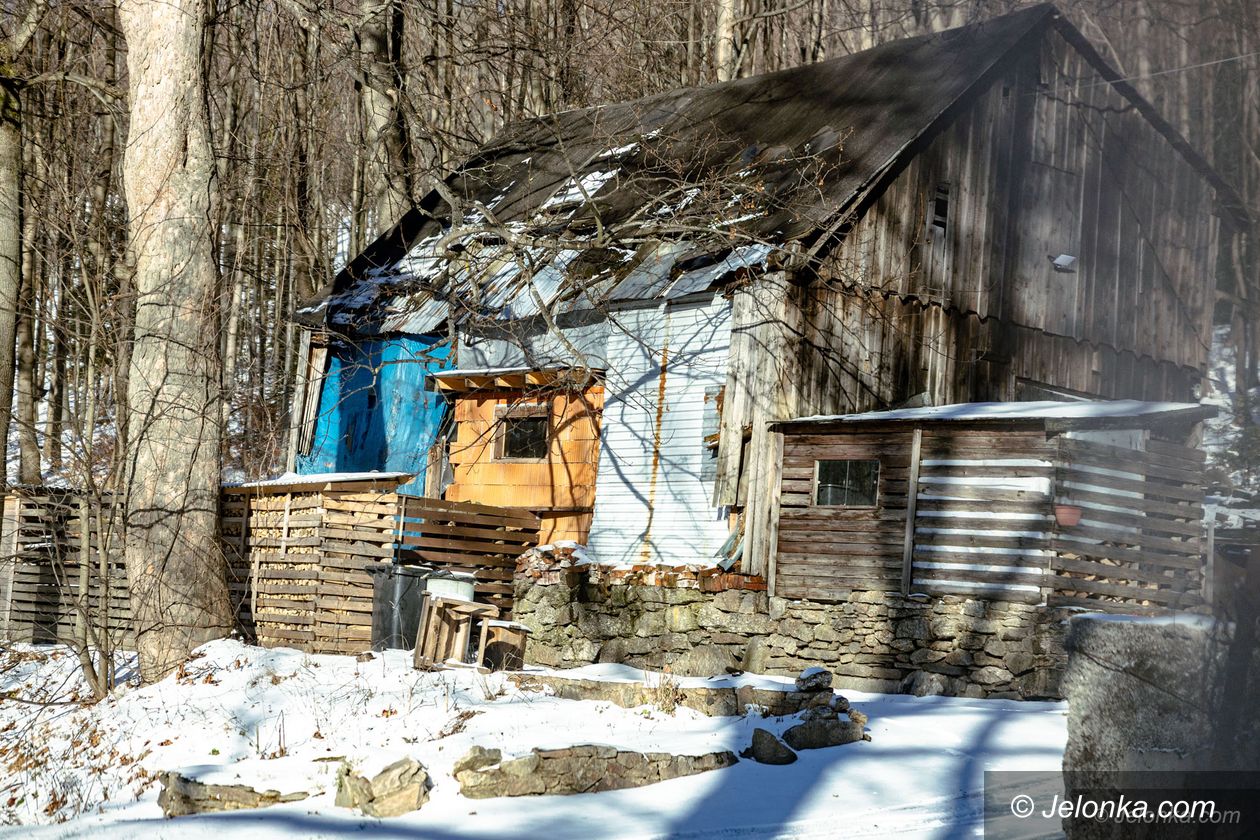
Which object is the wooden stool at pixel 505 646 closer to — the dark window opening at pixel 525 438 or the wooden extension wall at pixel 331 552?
the wooden extension wall at pixel 331 552

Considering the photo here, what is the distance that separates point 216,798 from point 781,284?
10.5 metres

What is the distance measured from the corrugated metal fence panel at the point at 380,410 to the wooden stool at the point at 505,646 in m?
5.65

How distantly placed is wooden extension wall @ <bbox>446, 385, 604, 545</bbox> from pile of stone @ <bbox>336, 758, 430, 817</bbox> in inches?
395

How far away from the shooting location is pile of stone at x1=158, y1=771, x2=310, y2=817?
8.23 m

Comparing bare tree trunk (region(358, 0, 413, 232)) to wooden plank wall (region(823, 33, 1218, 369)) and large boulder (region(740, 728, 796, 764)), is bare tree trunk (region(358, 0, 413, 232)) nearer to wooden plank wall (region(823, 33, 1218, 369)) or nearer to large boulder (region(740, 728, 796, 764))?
wooden plank wall (region(823, 33, 1218, 369))

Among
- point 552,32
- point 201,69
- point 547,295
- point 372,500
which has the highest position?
point 552,32

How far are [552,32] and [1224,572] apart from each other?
99.8ft

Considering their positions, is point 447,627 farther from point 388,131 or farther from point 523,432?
point 388,131

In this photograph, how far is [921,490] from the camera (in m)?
15.0

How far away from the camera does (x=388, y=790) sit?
7.83m

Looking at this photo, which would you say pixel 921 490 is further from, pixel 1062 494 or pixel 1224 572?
pixel 1224 572

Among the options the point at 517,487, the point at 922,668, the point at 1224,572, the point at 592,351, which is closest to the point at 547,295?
the point at 592,351

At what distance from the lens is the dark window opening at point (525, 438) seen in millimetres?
18938

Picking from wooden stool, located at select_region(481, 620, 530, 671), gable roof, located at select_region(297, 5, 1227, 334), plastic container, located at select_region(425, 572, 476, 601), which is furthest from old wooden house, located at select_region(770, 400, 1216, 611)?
plastic container, located at select_region(425, 572, 476, 601)
